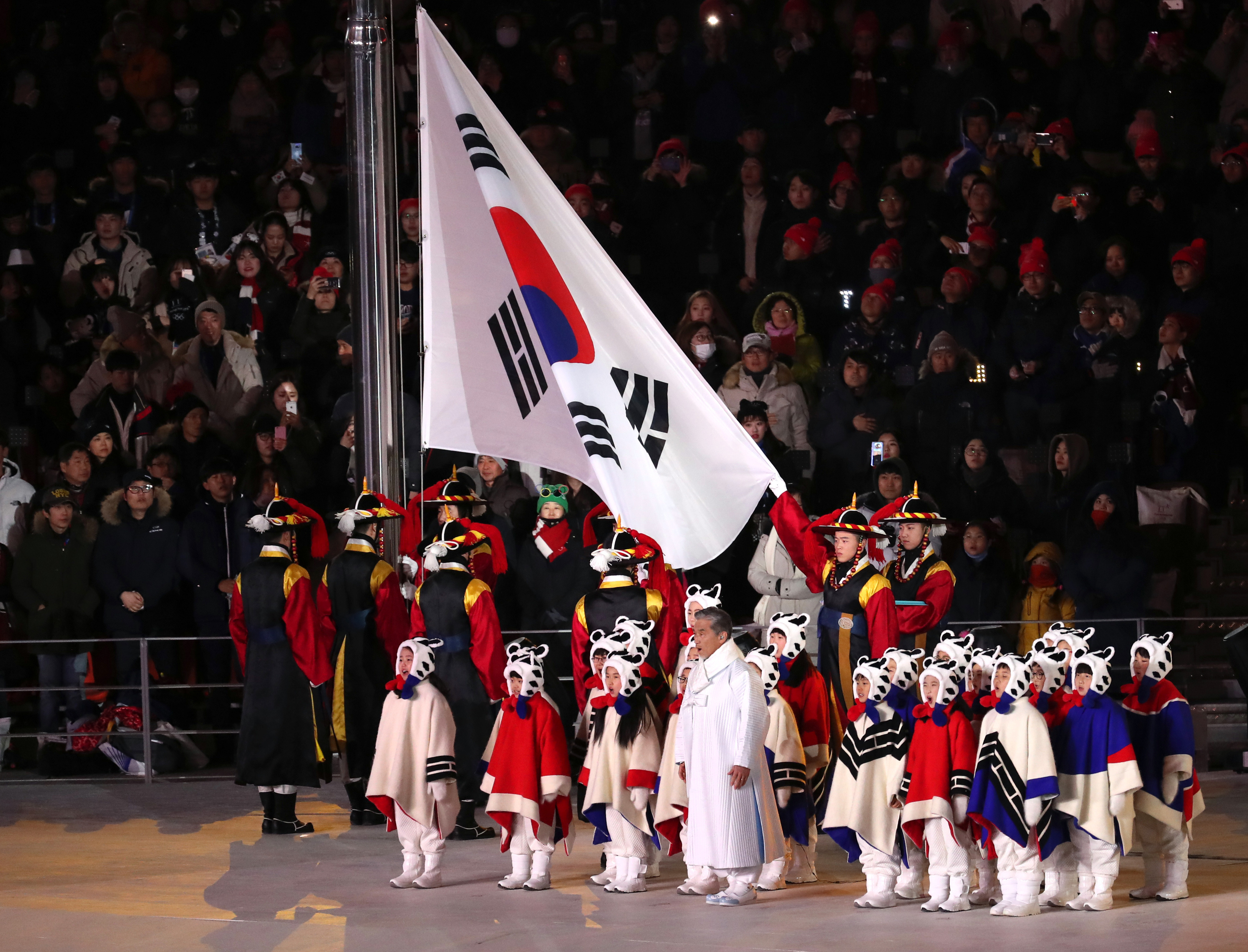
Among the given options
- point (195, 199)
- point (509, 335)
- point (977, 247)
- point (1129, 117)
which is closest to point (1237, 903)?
point (509, 335)

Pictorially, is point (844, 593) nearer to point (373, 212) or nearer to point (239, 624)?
point (373, 212)

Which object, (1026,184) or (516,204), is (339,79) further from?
(516,204)

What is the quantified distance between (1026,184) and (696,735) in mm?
8008

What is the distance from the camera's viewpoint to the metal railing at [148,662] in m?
12.9

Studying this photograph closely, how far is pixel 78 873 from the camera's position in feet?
34.7

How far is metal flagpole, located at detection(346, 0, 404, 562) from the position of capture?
454 inches

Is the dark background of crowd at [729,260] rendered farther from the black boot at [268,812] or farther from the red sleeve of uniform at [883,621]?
the black boot at [268,812]

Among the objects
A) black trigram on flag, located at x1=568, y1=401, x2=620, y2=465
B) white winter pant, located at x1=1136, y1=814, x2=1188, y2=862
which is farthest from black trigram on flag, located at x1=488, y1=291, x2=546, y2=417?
white winter pant, located at x1=1136, y1=814, x2=1188, y2=862

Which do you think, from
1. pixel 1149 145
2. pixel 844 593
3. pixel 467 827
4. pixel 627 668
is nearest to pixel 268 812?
pixel 467 827

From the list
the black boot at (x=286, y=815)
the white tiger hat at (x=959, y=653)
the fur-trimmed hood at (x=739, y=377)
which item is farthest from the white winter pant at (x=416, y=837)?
the fur-trimmed hood at (x=739, y=377)

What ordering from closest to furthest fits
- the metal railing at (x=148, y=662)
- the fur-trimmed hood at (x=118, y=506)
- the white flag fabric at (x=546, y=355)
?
the white flag fabric at (x=546, y=355)
the metal railing at (x=148, y=662)
the fur-trimmed hood at (x=118, y=506)

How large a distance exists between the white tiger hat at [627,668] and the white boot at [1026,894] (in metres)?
2.23

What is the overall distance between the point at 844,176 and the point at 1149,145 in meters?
2.59

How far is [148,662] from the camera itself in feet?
44.1
